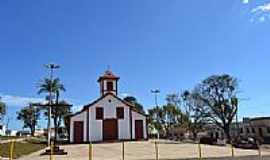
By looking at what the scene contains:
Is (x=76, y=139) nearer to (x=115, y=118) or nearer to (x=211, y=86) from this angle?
(x=115, y=118)

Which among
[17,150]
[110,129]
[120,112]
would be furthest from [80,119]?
[17,150]

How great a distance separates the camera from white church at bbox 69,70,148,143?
53.4 metres

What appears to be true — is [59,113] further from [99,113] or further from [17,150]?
[17,150]

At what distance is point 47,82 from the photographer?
2822 inches

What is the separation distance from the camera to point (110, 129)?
2146 inches

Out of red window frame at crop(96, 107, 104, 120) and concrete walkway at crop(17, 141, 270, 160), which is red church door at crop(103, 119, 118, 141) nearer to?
red window frame at crop(96, 107, 104, 120)

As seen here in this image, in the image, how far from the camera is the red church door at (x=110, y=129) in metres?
54.1

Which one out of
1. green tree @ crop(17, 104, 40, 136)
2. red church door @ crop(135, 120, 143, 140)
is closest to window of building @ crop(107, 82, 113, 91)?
red church door @ crop(135, 120, 143, 140)

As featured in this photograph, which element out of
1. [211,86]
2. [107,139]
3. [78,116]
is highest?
[211,86]

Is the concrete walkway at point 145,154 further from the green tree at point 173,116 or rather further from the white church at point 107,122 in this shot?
the green tree at point 173,116

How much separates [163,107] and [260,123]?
27.0 meters

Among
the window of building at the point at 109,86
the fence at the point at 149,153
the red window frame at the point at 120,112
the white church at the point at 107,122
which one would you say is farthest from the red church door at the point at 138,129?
the fence at the point at 149,153

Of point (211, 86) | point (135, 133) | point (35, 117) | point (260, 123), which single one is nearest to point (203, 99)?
point (211, 86)

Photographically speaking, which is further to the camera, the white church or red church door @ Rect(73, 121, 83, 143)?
the white church
